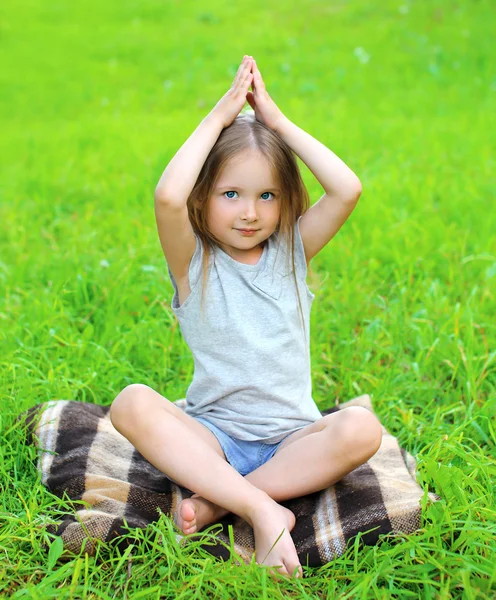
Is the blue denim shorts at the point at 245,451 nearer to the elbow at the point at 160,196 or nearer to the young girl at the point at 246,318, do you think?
the young girl at the point at 246,318

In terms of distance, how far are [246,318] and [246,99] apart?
2.23 feet

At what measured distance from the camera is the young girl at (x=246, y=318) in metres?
2.16

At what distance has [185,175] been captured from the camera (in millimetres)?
2189

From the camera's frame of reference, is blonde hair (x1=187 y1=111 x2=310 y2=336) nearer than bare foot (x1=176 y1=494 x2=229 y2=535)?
No

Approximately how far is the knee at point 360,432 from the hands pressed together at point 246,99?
2.99 ft

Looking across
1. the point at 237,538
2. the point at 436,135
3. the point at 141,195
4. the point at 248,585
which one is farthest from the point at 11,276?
the point at 436,135

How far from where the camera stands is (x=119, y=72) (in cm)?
826

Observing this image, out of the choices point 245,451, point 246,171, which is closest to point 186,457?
point 245,451

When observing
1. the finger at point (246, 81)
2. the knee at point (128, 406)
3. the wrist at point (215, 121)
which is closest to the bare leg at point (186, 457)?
the knee at point (128, 406)

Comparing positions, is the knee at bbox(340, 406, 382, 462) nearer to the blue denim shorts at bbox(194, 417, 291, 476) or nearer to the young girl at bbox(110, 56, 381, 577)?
the young girl at bbox(110, 56, 381, 577)

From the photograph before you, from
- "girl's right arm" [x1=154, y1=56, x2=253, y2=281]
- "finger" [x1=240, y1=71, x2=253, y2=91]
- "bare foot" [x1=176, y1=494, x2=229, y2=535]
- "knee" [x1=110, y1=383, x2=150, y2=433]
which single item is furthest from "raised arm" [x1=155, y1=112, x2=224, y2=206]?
"bare foot" [x1=176, y1=494, x2=229, y2=535]

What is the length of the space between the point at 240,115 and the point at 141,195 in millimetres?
2399

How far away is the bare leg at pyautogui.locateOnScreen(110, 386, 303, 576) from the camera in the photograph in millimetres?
2094

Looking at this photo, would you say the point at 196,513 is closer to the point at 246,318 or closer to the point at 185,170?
the point at 246,318
